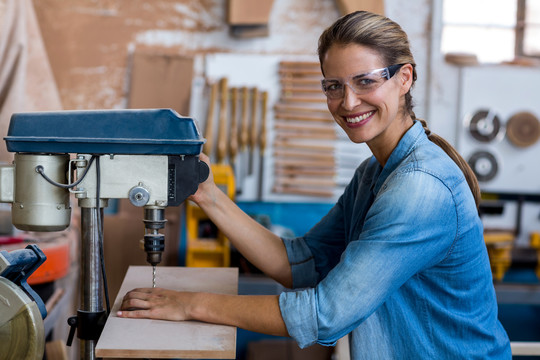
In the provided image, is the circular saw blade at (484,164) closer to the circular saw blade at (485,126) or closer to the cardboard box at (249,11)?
the circular saw blade at (485,126)

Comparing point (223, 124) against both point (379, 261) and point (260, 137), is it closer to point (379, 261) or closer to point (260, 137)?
point (260, 137)

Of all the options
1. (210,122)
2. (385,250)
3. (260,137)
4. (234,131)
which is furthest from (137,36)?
(385,250)

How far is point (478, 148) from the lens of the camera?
3600 mm

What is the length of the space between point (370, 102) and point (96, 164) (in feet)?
2.18

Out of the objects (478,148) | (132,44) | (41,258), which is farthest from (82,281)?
(478,148)

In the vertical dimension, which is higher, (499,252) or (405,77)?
(405,77)

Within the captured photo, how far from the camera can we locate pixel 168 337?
3.76 ft

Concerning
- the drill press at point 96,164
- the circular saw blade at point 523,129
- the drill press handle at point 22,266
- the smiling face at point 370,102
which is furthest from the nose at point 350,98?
the circular saw blade at point 523,129

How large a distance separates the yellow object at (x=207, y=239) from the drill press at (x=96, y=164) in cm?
181

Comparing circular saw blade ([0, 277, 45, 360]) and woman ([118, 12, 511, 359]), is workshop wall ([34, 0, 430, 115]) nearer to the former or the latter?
woman ([118, 12, 511, 359])

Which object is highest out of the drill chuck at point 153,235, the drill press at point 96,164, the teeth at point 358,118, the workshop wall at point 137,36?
the workshop wall at point 137,36

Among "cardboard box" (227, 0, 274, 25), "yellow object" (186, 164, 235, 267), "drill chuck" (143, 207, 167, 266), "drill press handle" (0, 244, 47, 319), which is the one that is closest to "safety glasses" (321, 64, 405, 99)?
"drill chuck" (143, 207, 167, 266)

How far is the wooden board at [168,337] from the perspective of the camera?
1.07 metres

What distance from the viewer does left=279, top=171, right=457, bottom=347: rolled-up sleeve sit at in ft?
4.04
